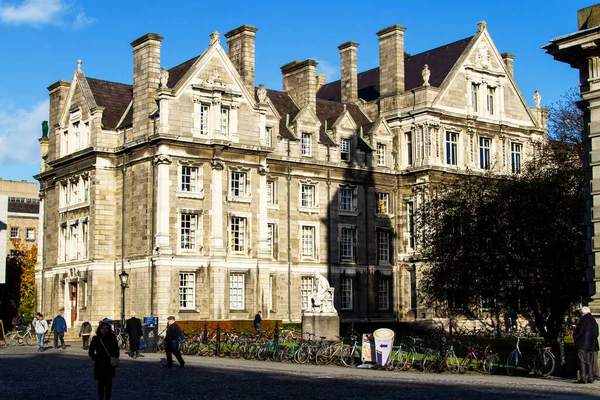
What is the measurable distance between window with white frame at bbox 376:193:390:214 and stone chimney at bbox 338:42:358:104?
802 centimetres

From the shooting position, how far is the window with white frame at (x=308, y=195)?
5962cm

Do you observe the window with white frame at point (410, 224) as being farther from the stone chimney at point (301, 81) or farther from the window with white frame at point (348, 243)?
the stone chimney at point (301, 81)

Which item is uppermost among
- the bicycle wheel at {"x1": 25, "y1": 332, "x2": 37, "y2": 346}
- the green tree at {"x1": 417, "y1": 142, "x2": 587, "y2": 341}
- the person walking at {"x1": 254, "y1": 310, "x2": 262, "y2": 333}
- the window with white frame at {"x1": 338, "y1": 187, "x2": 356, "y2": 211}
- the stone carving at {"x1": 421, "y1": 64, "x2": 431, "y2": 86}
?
the stone carving at {"x1": 421, "y1": 64, "x2": 431, "y2": 86}

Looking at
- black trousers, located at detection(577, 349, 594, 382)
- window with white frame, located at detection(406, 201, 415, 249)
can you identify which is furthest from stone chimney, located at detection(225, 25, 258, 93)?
Result: black trousers, located at detection(577, 349, 594, 382)

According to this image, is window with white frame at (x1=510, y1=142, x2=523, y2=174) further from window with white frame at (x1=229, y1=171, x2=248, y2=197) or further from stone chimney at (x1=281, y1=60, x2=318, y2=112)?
window with white frame at (x1=229, y1=171, x2=248, y2=197)

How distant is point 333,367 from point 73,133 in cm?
3184

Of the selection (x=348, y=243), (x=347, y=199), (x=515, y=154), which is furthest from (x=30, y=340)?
(x=515, y=154)

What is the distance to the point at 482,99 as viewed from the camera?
211 feet

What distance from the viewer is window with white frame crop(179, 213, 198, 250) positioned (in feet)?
169

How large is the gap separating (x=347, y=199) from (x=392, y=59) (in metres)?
10.2

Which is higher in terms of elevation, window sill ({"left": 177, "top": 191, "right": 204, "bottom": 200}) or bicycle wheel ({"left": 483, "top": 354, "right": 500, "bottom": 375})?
window sill ({"left": 177, "top": 191, "right": 204, "bottom": 200})

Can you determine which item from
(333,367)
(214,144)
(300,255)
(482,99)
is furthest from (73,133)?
(333,367)

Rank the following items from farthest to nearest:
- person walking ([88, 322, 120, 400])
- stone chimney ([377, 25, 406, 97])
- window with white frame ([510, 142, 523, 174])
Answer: window with white frame ([510, 142, 523, 174]) < stone chimney ([377, 25, 406, 97]) < person walking ([88, 322, 120, 400])

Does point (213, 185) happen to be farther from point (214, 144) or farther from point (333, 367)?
point (333, 367)
